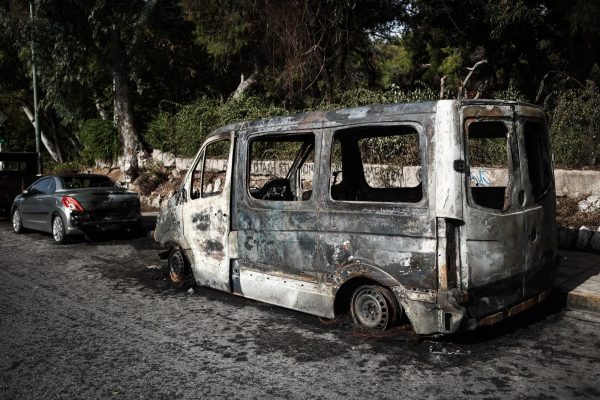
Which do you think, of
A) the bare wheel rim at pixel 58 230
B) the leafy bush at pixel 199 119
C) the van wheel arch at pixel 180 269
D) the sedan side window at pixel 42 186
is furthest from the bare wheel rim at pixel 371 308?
the leafy bush at pixel 199 119

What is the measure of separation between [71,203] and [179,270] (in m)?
4.68

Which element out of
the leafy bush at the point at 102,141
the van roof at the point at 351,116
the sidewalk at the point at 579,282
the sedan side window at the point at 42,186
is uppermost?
the leafy bush at the point at 102,141

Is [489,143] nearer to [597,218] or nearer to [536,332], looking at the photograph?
[597,218]

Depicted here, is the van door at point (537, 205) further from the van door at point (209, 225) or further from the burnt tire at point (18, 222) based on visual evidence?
the burnt tire at point (18, 222)

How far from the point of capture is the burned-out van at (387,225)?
14.0 feet

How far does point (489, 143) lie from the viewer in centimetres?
848

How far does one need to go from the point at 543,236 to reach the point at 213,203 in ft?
11.4

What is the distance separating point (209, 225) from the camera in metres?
6.25

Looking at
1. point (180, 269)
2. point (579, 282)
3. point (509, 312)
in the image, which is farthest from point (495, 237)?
point (180, 269)

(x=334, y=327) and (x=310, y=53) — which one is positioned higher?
(x=310, y=53)

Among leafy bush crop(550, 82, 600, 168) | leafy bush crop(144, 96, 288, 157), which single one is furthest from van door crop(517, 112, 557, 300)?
leafy bush crop(144, 96, 288, 157)

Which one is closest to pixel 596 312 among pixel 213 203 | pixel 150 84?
pixel 213 203

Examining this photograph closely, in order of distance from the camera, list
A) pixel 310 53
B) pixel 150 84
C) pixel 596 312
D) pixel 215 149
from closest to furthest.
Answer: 1. pixel 596 312
2. pixel 215 149
3. pixel 310 53
4. pixel 150 84

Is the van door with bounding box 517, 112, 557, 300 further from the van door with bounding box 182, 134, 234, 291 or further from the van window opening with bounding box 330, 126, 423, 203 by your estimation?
the van door with bounding box 182, 134, 234, 291
